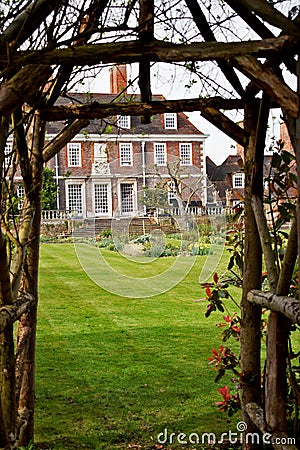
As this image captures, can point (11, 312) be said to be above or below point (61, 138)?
below

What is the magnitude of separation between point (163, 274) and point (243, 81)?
8269mm

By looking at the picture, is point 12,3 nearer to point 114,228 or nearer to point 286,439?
point 286,439

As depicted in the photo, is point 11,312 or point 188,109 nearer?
point 11,312

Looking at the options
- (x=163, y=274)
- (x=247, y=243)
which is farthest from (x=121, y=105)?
(x=163, y=274)

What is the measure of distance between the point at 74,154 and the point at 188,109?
17.5 meters

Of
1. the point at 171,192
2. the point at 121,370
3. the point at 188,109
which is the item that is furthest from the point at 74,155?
A: the point at 188,109

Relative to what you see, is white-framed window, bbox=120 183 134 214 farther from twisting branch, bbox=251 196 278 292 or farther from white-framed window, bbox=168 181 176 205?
twisting branch, bbox=251 196 278 292

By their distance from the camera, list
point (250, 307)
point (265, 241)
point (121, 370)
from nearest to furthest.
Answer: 1. point (265, 241)
2. point (250, 307)
3. point (121, 370)

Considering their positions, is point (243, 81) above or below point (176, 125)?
below

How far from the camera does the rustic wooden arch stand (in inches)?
82.0

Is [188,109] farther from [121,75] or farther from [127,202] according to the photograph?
[127,202]

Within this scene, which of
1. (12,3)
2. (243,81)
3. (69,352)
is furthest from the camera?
(69,352)

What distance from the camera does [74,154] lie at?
799 inches

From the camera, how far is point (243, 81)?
3273 millimetres
